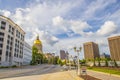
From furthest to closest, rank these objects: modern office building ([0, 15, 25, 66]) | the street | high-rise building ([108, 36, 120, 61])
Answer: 1. high-rise building ([108, 36, 120, 61])
2. modern office building ([0, 15, 25, 66])
3. the street

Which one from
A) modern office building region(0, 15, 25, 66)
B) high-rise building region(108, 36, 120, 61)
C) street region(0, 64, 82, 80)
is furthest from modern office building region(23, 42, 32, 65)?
high-rise building region(108, 36, 120, 61)

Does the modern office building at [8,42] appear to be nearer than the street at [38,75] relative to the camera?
No

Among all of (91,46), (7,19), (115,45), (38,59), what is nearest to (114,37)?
(115,45)

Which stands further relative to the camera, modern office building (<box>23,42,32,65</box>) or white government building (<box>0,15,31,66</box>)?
modern office building (<box>23,42,32,65</box>)

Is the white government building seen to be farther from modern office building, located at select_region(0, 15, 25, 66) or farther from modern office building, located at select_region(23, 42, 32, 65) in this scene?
modern office building, located at select_region(23, 42, 32, 65)

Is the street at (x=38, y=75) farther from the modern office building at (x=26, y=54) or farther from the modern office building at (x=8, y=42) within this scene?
the modern office building at (x=26, y=54)

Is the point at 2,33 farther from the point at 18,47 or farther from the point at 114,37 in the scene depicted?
the point at 114,37

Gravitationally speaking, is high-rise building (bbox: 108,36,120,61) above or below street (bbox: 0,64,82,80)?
above

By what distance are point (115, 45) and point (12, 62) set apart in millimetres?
110666

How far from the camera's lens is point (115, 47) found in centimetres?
15625

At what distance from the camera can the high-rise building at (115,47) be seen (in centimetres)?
15388

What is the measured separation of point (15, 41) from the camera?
85.4 meters

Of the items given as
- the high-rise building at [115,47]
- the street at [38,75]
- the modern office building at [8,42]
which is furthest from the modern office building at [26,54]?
the high-rise building at [115,47]

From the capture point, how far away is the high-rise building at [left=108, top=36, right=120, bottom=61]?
154 metres
